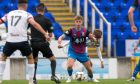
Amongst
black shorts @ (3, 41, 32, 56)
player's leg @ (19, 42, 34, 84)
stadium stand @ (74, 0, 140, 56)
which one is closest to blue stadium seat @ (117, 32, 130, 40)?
stadium stand @ (74, 0, 140, 56)

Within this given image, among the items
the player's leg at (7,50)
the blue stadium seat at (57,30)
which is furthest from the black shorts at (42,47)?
the blue stadium seat at (57,30)

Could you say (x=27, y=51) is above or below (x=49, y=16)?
below

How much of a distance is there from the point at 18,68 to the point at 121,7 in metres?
8.24

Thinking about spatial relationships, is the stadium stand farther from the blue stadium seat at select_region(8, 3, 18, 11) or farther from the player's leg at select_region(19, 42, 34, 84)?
the player's leg at select_region(19, 42, 34, 84)

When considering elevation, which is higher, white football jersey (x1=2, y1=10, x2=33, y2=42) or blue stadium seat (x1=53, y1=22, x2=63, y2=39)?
white football jersey (x1=2, y1=10, x2=33, y2=42)

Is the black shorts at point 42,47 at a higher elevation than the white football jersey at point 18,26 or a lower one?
→ lower

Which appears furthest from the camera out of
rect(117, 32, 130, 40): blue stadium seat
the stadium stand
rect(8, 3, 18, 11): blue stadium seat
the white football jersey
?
rect(8, 3, 18, 11): blue stadium seat

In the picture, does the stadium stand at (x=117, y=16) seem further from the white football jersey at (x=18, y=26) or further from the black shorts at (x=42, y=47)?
the white football jersey at (x=18, y=26)

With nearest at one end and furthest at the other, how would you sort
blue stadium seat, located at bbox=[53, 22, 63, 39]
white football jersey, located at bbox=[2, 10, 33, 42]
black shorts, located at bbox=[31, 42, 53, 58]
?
1. white football jersey, located at bbox=[2, 10, 33, 42]
2. black shorts, located at bbox=[31, 42, 53, 58]
3. blue stadium seat, located at bbox=[53, 22, 63, 39]

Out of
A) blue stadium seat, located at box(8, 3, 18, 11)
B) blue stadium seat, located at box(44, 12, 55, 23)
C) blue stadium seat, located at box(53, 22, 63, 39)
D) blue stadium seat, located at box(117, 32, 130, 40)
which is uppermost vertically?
blue stadium seat, located at box(8, 3, 18, 11)

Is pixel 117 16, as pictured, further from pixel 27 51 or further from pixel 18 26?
pixel 18 26

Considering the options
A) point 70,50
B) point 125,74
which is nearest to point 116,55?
point 125,74

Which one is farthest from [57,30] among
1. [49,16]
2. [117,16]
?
[117,16]

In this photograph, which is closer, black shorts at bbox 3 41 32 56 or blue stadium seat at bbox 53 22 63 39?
black shorts at bbox 3 41 32 56
